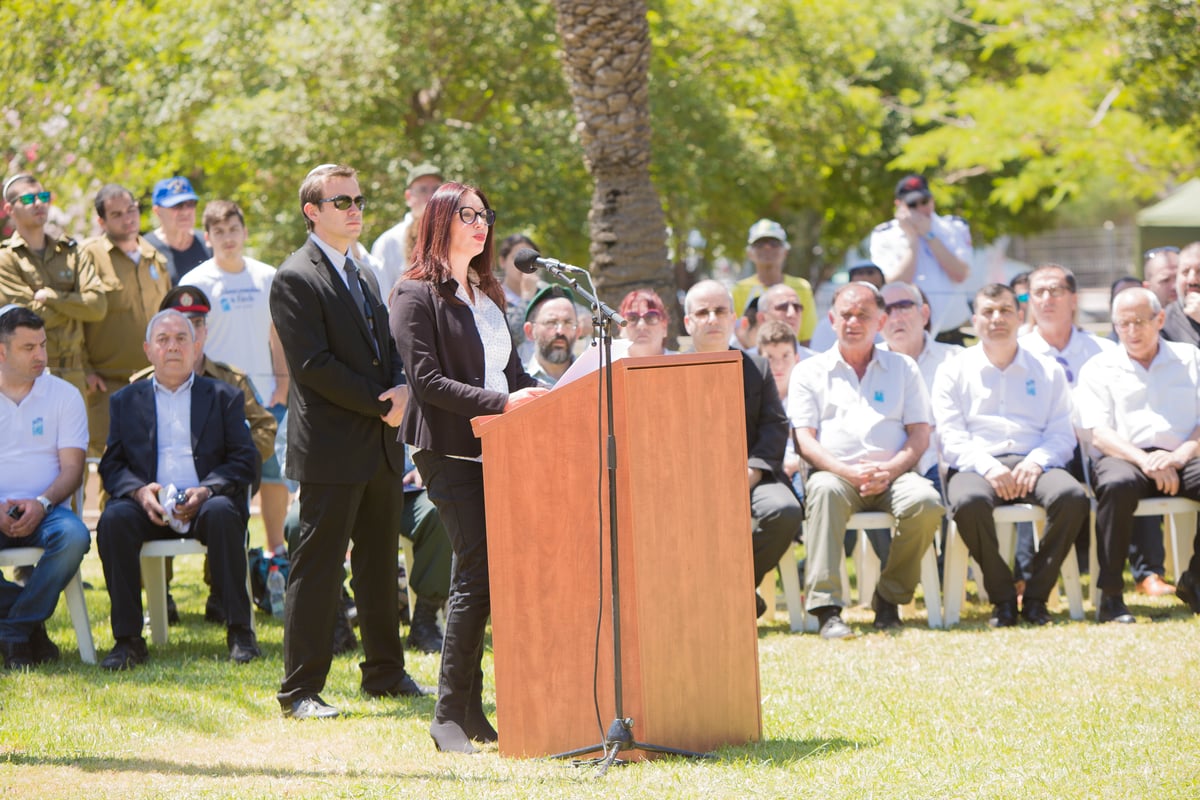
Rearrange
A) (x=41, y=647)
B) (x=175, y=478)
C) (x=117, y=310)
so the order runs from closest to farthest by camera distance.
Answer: (x=41, y=647) < (x=175, y=478) < (x=117, y=310)

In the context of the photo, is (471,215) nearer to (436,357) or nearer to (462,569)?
(436,357)

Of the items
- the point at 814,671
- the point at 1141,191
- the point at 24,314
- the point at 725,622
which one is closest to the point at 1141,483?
the point at 814,671

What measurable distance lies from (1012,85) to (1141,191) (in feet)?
16.5

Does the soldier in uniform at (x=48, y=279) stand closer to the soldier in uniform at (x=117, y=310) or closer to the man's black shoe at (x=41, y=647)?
the soldier in uniform at (x=117, y=310)

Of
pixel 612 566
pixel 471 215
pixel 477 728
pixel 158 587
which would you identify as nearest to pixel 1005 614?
pixel 477 728

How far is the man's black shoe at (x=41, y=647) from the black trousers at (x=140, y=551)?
395 millimetres

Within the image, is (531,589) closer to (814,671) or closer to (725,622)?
(725,622)

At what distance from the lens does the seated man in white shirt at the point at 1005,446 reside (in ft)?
25.8

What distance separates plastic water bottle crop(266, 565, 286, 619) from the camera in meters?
8.19

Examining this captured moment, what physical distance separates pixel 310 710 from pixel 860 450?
3.70 meters

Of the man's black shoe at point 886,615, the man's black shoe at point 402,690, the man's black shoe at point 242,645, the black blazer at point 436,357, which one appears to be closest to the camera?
the black blazer at point 436,357

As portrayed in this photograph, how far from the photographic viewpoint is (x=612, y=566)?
4711 mm

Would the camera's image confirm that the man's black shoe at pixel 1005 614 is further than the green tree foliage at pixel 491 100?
No

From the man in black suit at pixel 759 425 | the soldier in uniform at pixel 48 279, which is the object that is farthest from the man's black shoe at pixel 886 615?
the soldier in uniform at pixel 48 279
